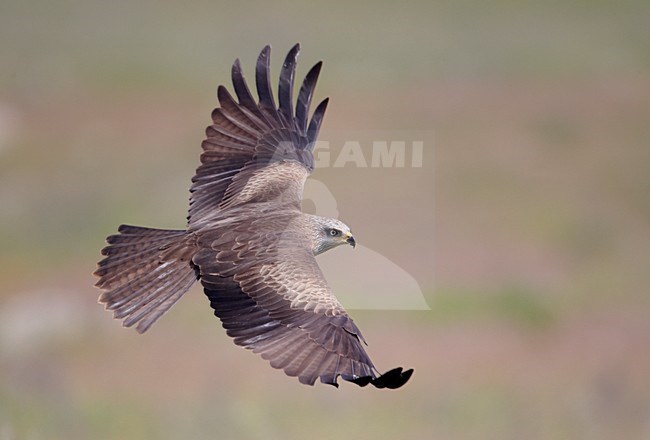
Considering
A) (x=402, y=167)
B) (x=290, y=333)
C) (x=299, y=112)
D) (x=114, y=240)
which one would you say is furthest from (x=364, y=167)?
(x=290, y=333)

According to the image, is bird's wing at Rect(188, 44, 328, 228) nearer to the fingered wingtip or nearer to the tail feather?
the tail feather

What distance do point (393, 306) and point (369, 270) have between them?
140cm

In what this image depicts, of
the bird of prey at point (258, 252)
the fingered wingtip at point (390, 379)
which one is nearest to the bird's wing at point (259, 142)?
the bird of prey at point (258, 252)

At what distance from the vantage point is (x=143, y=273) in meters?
9.05

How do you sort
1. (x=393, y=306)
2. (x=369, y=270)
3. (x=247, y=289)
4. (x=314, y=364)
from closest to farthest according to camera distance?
(x=314, y=364) < (x=247, y=289) < (x=369, y=270) < (x=393, y=306)

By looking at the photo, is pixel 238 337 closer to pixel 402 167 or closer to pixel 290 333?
pixel 290 333

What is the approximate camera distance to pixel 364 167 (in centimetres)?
1530

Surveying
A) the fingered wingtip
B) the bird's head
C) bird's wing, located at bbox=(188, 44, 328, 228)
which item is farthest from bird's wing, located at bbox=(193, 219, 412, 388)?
bird's wing, located at bbox=(188, 44, 328, 228)

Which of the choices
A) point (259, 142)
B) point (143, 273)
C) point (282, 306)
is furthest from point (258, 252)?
point (259, 142)

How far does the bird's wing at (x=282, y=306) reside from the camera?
784 centimetres

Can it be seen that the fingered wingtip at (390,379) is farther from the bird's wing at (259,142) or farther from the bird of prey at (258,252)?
the bird's wing at (259,142)

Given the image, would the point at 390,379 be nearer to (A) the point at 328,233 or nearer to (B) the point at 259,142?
(A) the point at 328,233

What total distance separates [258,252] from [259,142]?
5.22 ft

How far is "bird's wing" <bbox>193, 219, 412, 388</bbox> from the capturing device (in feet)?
25.7
